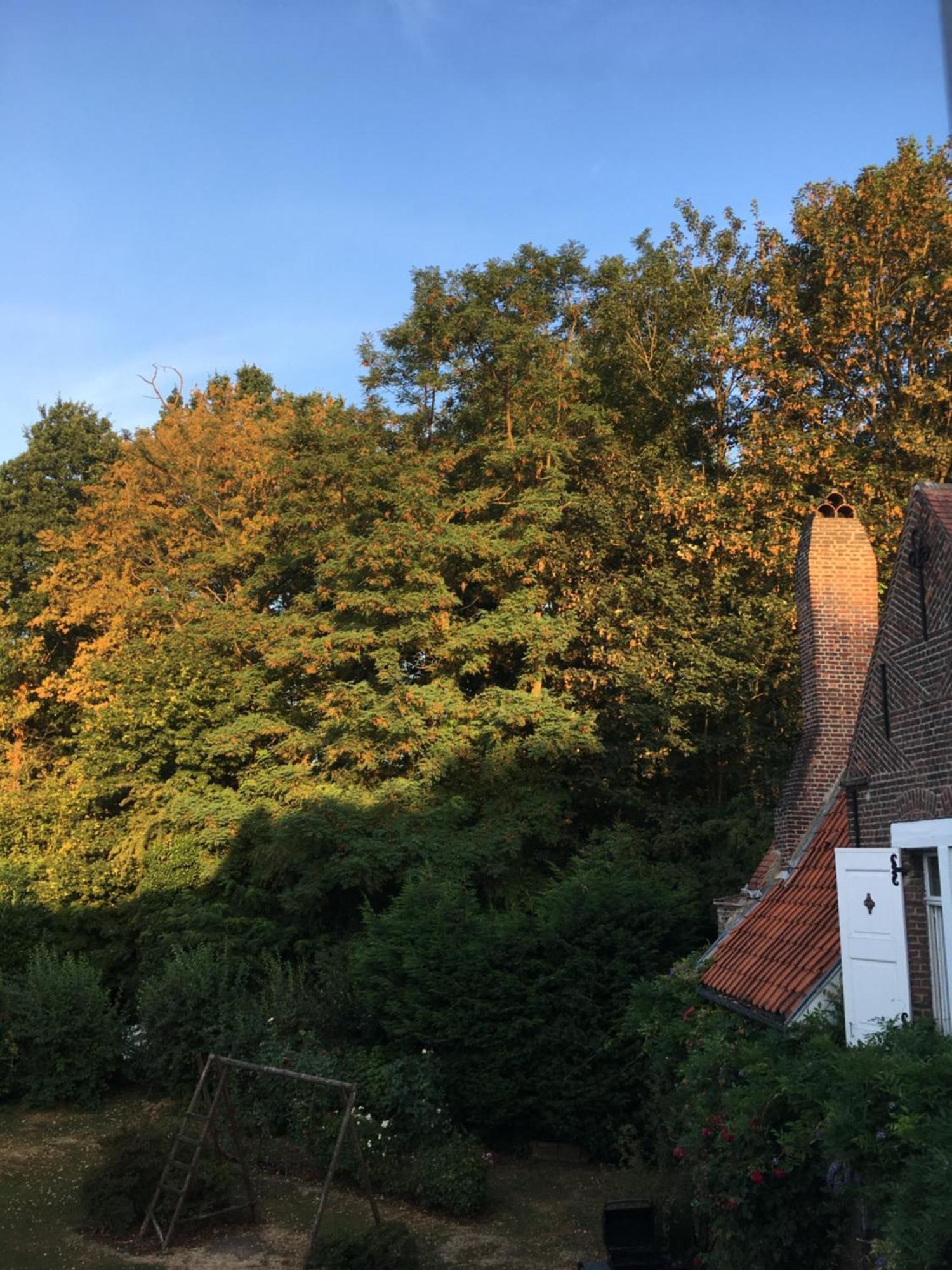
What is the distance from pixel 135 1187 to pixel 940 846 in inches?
485

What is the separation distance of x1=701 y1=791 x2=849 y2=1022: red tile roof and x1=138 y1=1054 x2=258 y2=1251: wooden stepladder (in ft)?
22.4

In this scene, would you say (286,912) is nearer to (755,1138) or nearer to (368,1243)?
(368,1243)

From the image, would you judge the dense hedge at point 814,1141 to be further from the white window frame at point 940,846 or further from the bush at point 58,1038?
the bush at point 58,1038

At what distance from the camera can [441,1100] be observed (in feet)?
57.3

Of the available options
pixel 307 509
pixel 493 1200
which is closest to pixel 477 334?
pixel 307 509

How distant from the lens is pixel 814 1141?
7723mm

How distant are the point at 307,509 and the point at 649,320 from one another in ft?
29.8

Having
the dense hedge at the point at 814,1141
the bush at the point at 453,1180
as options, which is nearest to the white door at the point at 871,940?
the dense hedge at the point at 814,1141

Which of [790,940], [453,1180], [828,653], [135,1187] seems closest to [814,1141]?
[790,940]

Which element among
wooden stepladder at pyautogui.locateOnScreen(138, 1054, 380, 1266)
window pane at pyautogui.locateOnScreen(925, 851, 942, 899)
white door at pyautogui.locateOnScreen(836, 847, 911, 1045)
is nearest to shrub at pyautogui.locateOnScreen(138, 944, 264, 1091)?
wooden stepladder at pyautogui.locateOnScreen(138, 1054, 380, 1266)

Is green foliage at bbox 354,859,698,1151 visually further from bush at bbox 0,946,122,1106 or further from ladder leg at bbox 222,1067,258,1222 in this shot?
bush at bbox 0,946,122,1106

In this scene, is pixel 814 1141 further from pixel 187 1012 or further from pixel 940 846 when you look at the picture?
pixel 187 1012

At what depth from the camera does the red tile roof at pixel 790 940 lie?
9.96m

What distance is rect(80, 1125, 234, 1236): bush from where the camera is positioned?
1513cm
